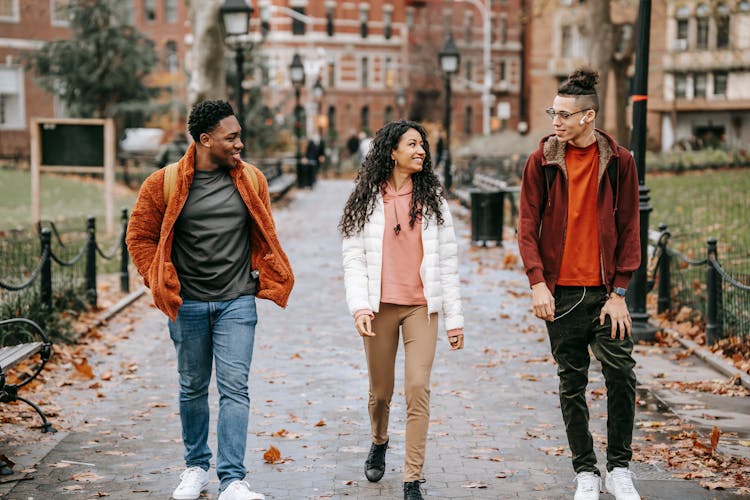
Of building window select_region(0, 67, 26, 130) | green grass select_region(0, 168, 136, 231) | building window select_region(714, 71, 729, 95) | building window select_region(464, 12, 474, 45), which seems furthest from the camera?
building window select_region(464, 12, 474, 45)

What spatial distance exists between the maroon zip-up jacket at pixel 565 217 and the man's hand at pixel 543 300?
4 cm

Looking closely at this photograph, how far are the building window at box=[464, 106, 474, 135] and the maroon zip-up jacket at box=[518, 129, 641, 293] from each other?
9336cm

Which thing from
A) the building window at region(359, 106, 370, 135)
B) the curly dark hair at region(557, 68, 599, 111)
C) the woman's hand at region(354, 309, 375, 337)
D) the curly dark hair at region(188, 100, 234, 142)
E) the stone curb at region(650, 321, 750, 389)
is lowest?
the stone curb at region(650, 321, 750, 389)

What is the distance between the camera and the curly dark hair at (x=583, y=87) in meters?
5.59

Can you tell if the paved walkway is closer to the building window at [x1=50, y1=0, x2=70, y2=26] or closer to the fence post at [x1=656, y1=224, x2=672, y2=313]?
the fence post at [x1=656, y1=224, x2=672, y2=313]

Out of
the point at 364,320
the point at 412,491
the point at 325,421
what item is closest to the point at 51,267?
the point at 325,421

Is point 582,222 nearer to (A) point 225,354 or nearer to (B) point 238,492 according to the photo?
(A) point 225,354

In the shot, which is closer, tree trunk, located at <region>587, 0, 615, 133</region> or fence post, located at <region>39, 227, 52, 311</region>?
fence post, located at <region>39, 227, 52, 311</region>

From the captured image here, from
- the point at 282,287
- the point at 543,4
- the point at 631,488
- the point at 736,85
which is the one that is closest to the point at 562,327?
the point at 631,488

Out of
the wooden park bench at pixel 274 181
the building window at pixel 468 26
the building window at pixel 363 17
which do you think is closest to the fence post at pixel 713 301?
the wooden park bench at pixel 274 181

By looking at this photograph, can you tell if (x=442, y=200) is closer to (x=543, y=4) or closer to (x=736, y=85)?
(x=543, y=4)

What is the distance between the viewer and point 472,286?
1473cm

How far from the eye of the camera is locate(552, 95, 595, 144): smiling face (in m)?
5.57

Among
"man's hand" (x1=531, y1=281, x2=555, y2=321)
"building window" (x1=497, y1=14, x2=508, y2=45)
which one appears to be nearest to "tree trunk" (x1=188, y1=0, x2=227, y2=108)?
"man's hand" (x1=531, y1=281, x2=555, y2=321)
